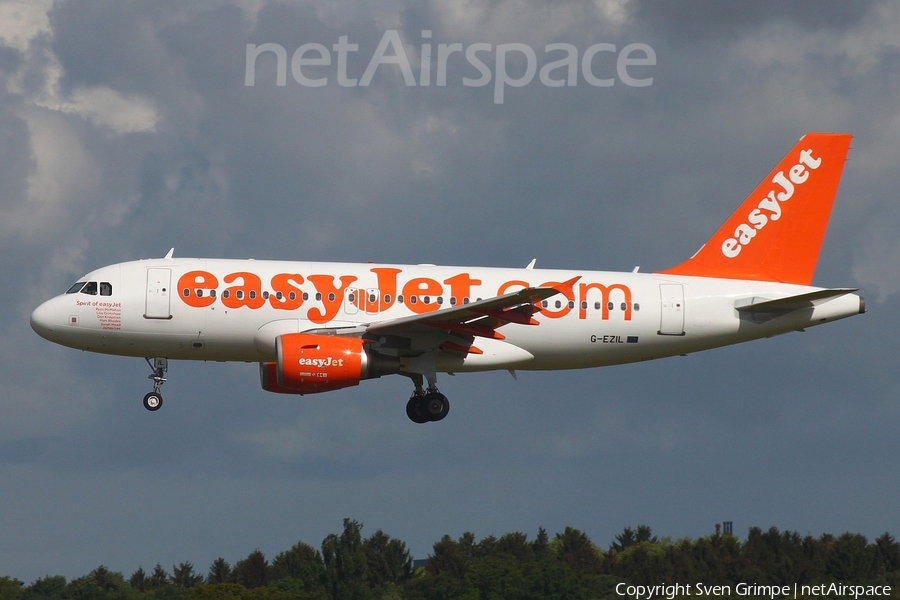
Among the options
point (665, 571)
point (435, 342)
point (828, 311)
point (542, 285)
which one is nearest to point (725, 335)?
point (828, 311)

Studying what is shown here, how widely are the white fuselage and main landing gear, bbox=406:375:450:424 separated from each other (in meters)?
0.92

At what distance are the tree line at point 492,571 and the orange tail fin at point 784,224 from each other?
43380mm

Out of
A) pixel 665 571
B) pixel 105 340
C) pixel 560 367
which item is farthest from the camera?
pixel 665 571

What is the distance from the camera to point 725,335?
40.5m

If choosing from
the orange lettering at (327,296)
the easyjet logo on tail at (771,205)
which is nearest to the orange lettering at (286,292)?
the orange lettering at (327,296)

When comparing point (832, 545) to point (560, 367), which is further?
point (832, 545)

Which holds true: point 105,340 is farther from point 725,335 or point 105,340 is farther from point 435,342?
point 725,335

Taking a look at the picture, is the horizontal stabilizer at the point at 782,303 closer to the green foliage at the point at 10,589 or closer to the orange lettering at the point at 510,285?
the orange lettering at the point at 510,285

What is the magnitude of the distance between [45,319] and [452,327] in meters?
12.1

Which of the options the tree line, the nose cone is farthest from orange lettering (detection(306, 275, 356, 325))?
the tree line

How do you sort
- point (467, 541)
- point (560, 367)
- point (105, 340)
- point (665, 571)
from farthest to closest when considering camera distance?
1. point (467, 541)
2. point (665, 571)
3. point (560, 367)
4. point (105, 340)

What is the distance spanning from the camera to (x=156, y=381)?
38531mm

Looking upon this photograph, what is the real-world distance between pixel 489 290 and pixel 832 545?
74583mm

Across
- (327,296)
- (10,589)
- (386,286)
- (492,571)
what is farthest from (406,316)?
(10,589)
